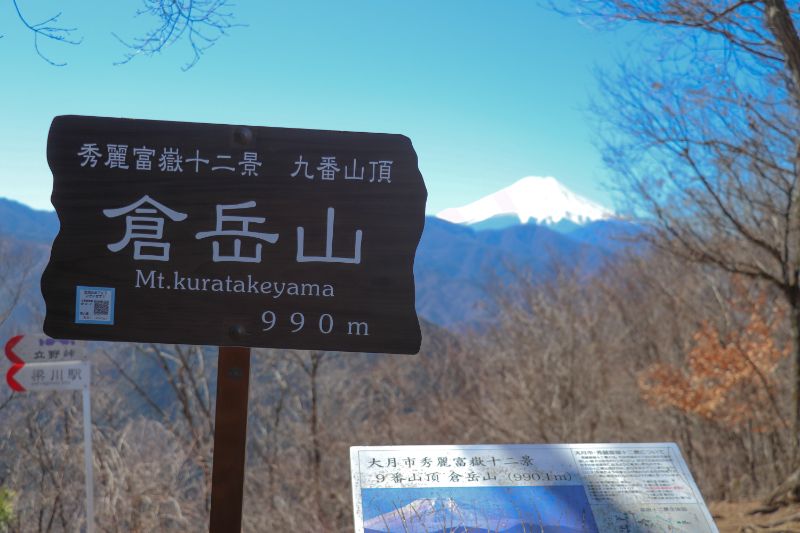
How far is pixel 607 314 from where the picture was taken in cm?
1939

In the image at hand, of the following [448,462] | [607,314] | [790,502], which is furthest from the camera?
[607,314]

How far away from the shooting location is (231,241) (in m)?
1.99

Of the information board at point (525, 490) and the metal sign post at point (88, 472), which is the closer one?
the information board at point (525, 490)

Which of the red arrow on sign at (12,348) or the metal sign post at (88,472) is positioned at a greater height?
the red arrow on sign at (12,348)

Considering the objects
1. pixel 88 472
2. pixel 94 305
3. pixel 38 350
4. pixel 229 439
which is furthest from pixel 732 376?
pixel 94 305

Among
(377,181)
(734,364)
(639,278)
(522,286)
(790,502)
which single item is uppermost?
(639,278)

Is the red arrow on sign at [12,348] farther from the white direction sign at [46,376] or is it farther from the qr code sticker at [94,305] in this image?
the qr code sticker at [94,305]

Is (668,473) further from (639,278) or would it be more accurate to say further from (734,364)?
(639,278)

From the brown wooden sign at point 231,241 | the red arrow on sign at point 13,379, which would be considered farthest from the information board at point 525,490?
the red arrow on sign at point 13,379

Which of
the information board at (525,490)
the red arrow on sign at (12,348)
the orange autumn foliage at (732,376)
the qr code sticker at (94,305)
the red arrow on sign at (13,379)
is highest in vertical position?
the orange autumn foliage at (732,376)

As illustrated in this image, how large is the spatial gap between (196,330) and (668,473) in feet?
5.52

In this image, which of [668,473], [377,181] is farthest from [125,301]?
[668,473]

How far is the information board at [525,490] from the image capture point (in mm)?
2137

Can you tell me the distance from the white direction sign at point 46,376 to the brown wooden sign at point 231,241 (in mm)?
3326
